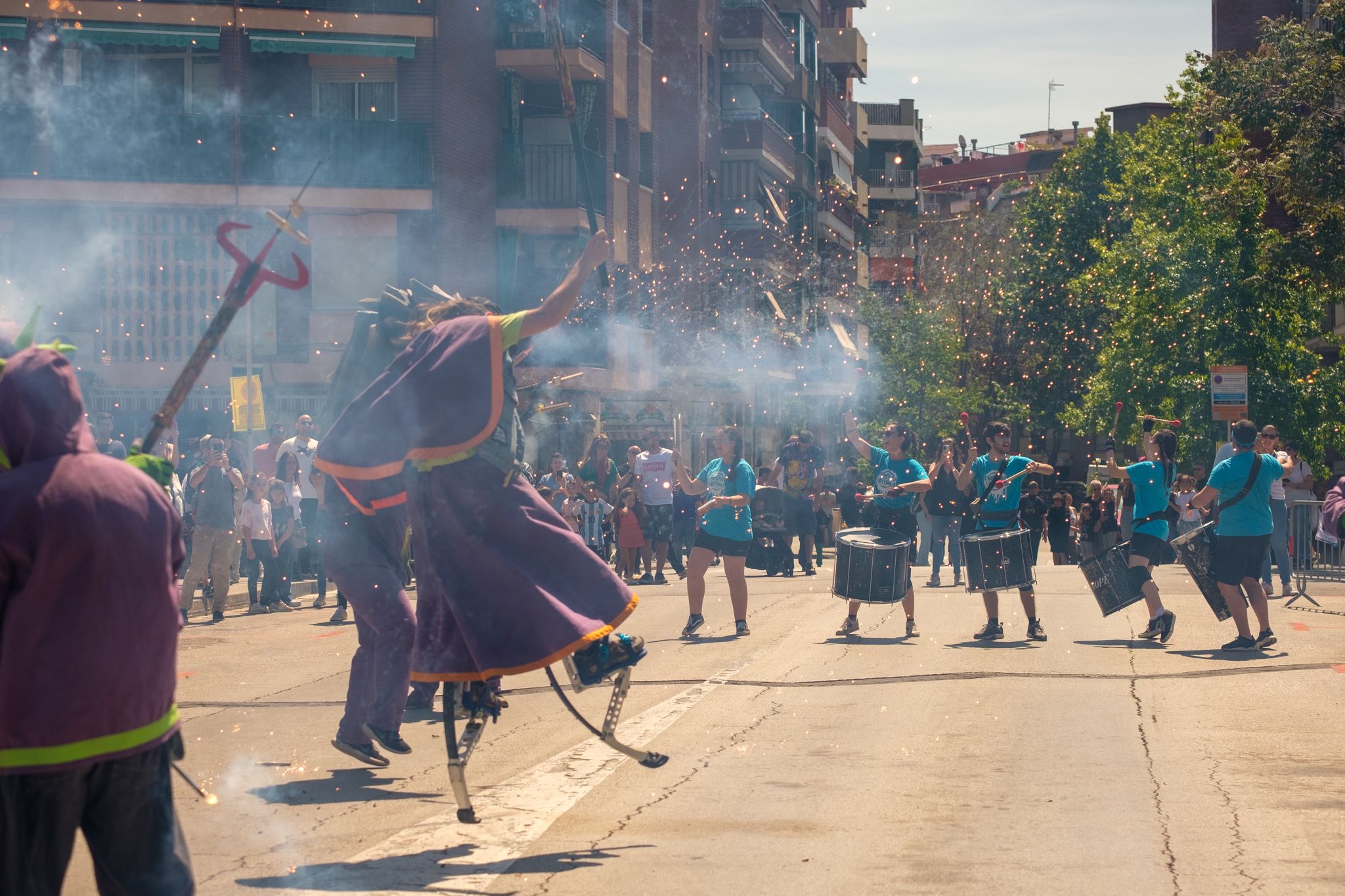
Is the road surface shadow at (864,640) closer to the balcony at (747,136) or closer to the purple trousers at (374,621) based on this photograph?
the purple trousers at (374,621)

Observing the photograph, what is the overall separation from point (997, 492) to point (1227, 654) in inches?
90.2

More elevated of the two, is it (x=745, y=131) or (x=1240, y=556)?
(x=745, y=131)

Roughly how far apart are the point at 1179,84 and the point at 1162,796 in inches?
1294

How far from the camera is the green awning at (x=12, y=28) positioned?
25.7m

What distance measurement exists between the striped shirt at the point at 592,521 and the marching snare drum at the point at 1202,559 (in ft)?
31.4

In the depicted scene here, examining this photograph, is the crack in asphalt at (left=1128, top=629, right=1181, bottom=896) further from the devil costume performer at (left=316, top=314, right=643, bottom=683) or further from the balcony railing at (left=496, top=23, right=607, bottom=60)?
the balcony railing at (left=496, top=23, right=607, bottom=60)

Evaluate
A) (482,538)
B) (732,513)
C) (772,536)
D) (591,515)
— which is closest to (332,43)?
(591,515)

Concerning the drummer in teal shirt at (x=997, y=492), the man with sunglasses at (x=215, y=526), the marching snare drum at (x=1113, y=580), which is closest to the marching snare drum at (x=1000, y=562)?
the drummer in teal shirt at (x=997, y=492)

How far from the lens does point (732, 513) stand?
541 inches

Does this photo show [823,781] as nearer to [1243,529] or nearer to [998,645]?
[998,645]

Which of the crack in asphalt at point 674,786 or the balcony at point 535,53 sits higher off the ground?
the balcony at point 535,53

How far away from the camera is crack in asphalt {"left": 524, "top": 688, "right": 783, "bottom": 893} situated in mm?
5801

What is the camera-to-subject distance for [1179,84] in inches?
1455

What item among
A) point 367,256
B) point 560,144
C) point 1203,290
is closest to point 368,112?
point 367,256
